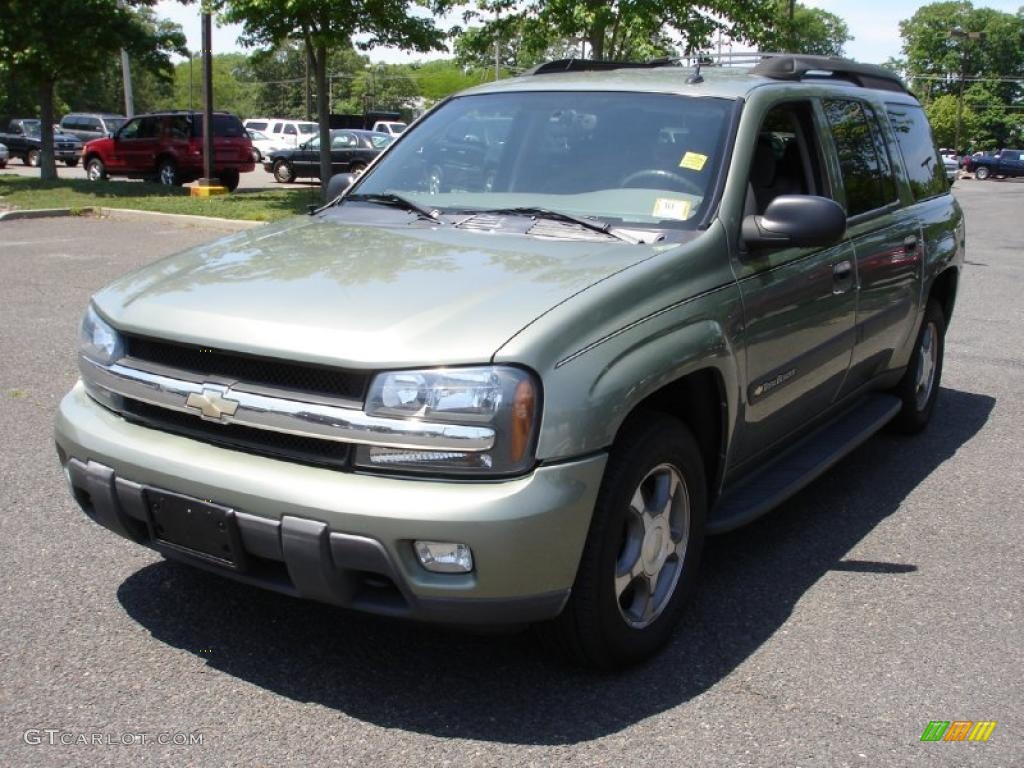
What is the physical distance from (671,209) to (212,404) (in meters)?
1.72

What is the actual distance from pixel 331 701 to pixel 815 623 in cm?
167

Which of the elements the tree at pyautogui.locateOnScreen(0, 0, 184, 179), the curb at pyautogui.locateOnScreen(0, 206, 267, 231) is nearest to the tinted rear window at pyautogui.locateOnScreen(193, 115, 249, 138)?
the tree at pyautogui.locateOnScreen(0, 0, 184, 179)

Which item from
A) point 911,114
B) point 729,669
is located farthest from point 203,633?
point 911,114

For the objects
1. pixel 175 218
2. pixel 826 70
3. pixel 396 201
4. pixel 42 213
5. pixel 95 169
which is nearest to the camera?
pixel 396 201

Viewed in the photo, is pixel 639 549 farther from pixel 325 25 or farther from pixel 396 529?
pixel 325 25

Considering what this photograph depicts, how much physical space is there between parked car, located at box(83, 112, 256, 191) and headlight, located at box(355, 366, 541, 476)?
22568 mm

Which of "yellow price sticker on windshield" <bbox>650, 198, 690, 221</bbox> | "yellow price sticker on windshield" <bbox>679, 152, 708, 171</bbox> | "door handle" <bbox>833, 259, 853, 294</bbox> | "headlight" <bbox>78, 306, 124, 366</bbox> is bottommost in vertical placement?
"headlight" <bbox>78, 306, 124, 366</bbox>

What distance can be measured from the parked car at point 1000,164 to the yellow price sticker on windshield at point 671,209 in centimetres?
5702

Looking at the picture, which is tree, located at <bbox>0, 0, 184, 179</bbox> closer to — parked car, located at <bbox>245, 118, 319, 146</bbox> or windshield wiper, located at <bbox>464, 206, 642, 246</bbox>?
parked car, located at <bbox>245, 118, 319, 146</bbox>

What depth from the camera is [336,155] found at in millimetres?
28234

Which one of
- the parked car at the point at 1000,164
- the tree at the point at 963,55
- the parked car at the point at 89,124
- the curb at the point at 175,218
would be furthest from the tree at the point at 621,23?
the tree at the point at 963,55

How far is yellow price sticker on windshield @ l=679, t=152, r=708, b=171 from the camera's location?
3.88 meters

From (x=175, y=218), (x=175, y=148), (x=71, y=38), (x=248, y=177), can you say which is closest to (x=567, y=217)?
(x=175, y=218)

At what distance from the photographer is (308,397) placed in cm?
288
